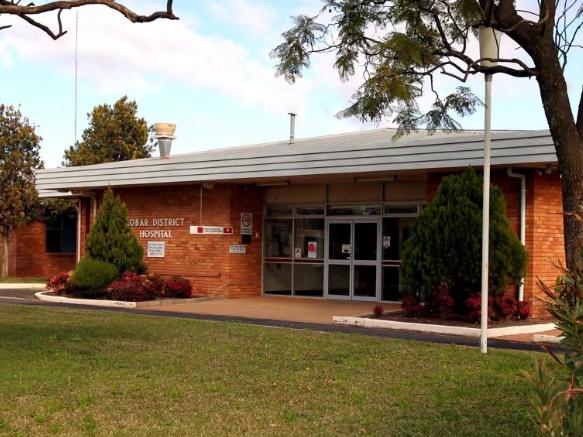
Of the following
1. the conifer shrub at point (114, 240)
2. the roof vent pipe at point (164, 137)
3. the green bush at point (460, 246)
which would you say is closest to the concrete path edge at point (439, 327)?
the green bush at point (460, 246)

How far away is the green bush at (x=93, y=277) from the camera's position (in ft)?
65.6

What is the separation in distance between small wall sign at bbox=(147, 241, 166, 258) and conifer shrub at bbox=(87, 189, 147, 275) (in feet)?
4.42

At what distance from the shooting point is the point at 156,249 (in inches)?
897

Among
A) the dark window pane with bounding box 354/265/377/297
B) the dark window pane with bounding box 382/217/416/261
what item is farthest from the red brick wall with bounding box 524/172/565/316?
the dark window pane with bounding box 354/265/377/297

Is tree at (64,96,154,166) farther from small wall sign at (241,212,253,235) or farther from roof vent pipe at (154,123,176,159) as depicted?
small wall sign at (241,212,253,235)

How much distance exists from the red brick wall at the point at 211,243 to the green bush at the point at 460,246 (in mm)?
6938

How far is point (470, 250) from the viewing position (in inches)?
587

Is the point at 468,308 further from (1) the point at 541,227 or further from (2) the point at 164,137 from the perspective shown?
(2) the point at 164,137

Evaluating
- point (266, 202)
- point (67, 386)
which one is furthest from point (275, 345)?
point (266, 202)

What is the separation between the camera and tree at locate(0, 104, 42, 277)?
29188 mm

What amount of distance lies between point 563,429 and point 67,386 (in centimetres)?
591

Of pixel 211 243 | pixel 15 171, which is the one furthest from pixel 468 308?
pixel 15 171

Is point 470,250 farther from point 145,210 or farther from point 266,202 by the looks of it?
point 145,210

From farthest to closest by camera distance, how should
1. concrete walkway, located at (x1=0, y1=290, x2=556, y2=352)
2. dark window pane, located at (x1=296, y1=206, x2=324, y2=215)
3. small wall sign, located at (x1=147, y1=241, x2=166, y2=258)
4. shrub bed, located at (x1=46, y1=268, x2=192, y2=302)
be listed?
small wall sign, located at (x1=147, y1=241, x2=166, y2=258), dark window pane, located at (x1=296, y1=206, x2=324, y2=215), shrub bed, located at (x1=46, y1=268, x2=192, y2=302), concrete walkway, located at (x1=0, y1=290, x2=556, y2=352)
